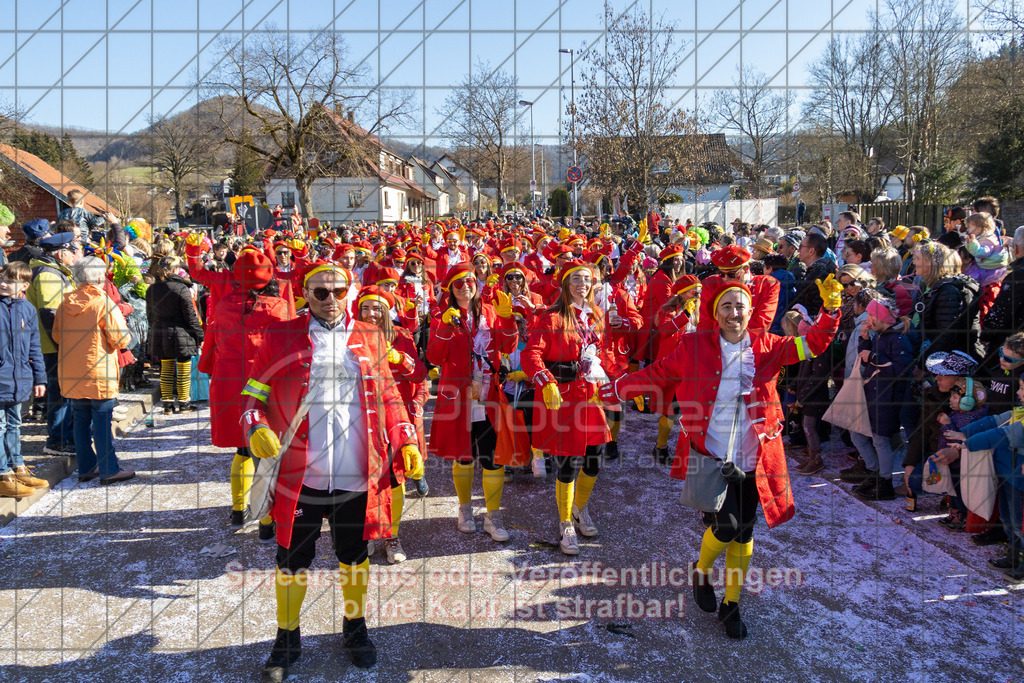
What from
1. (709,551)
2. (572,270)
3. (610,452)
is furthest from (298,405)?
(610,452)

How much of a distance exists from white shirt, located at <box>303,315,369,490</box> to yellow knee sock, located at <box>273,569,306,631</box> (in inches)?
17.2

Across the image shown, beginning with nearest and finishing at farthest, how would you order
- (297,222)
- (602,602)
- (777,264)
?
(602,602)
(777,264)
(297,222)

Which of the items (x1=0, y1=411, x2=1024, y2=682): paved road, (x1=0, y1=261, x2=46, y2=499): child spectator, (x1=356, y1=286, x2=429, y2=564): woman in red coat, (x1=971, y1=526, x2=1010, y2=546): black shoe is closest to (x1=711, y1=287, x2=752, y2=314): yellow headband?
(x1=0, y1=411, x2=1024, y2=682): paved road

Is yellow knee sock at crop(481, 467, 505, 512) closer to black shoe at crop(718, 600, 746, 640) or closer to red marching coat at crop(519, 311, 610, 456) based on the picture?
red marching coat at crop(519, 311, 610, 456)

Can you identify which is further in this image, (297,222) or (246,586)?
(297,222)

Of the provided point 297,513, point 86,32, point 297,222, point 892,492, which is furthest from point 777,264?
point 297,222

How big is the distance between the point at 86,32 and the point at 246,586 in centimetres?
368

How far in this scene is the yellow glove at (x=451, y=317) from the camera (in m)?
4.60

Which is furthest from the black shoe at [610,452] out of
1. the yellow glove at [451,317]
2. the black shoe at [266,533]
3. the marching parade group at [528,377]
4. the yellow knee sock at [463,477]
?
the black shoe at [266,533]

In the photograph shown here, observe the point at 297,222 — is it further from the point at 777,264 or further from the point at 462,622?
the point at 462,622

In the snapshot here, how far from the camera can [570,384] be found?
444cm

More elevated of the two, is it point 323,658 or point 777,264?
point 777,264

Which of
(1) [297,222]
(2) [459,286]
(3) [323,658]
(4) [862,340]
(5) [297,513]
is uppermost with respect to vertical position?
(1) [297,222]

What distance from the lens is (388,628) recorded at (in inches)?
144
